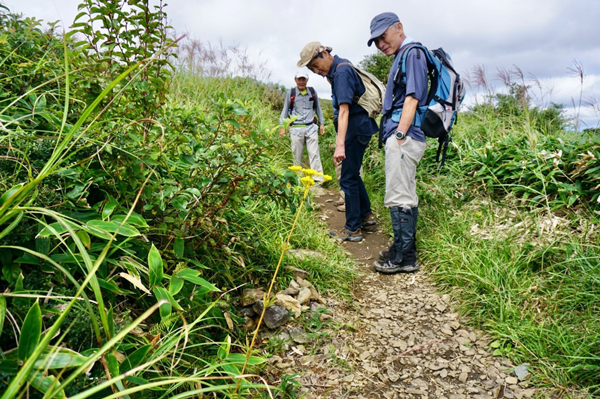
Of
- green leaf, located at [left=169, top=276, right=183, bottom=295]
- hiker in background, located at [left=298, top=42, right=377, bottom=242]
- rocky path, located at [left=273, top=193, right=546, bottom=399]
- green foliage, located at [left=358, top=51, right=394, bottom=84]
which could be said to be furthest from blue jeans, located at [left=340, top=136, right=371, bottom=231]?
green foliage, located at [left=358, top=51, right=394, bottom=84]

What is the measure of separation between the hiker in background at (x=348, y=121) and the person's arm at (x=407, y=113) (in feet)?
3.16

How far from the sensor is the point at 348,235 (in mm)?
4914

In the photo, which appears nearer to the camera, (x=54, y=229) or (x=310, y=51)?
(x=54, y=229)

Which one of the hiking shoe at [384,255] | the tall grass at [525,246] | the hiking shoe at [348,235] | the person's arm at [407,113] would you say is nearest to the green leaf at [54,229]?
the tall grass at [525,246]

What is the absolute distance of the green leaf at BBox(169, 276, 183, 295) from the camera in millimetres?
1400

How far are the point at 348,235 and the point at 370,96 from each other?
1.79 meters

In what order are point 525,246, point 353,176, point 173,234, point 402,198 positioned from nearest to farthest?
point 173,234
point 525,246
point 402,198
point 353,176

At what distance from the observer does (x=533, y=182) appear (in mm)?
4094

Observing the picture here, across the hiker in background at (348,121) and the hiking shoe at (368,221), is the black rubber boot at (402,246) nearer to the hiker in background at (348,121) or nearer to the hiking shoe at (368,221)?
the hiker in background at (348,121)

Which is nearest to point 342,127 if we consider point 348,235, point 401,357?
point 348,235

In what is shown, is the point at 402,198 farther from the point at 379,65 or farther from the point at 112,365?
the point at 379,65

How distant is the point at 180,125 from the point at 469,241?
2.98 metres

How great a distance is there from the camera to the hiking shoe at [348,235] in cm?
481

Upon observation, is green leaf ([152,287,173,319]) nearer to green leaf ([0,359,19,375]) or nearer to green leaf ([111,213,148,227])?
green leaf ([111,213,148,227])
